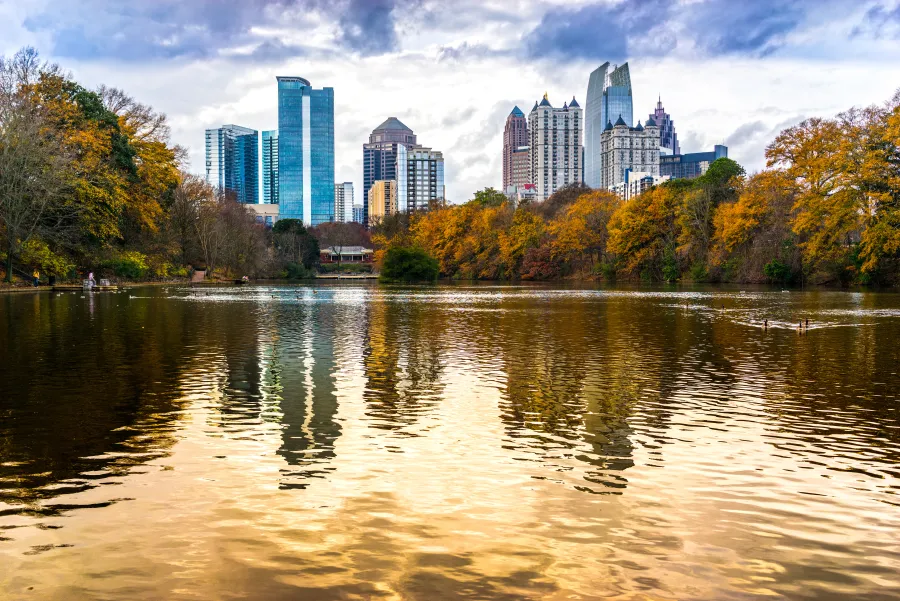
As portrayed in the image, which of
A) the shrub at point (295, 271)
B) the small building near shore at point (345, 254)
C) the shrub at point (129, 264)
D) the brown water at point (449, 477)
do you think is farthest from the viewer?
the small building near shore at point (345, 254)

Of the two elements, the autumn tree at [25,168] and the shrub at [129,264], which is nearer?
the autumn tree at [25,168]

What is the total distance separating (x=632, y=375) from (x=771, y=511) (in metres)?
7.78

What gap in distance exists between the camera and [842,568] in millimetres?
5430

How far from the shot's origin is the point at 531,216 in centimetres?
11381

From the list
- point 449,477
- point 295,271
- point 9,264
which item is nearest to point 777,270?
point 9,264

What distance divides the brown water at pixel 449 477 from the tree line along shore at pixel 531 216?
41.8 m

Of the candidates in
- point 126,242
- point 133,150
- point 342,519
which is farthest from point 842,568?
point 126,242

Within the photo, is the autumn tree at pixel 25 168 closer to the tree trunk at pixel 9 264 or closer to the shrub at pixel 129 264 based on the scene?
the tree trunk at pixel 9 264

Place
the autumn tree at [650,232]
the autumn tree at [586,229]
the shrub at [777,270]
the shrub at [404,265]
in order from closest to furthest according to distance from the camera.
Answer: the shrub at [777,270] < the autumn tree at [650,232] < the autumn tree at [586,229] < the shrub at [404,265]

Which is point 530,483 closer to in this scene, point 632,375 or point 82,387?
point 632,375

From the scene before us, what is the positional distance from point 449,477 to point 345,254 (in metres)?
179

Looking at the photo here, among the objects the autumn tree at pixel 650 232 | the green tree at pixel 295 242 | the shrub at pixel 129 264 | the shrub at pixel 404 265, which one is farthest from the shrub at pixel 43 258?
the green tree at pixel 295 242

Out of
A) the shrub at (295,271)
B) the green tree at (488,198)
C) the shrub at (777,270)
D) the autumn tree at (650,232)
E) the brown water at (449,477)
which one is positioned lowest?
the brown water at (449,477)

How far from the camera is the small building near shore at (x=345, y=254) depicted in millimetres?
181750
